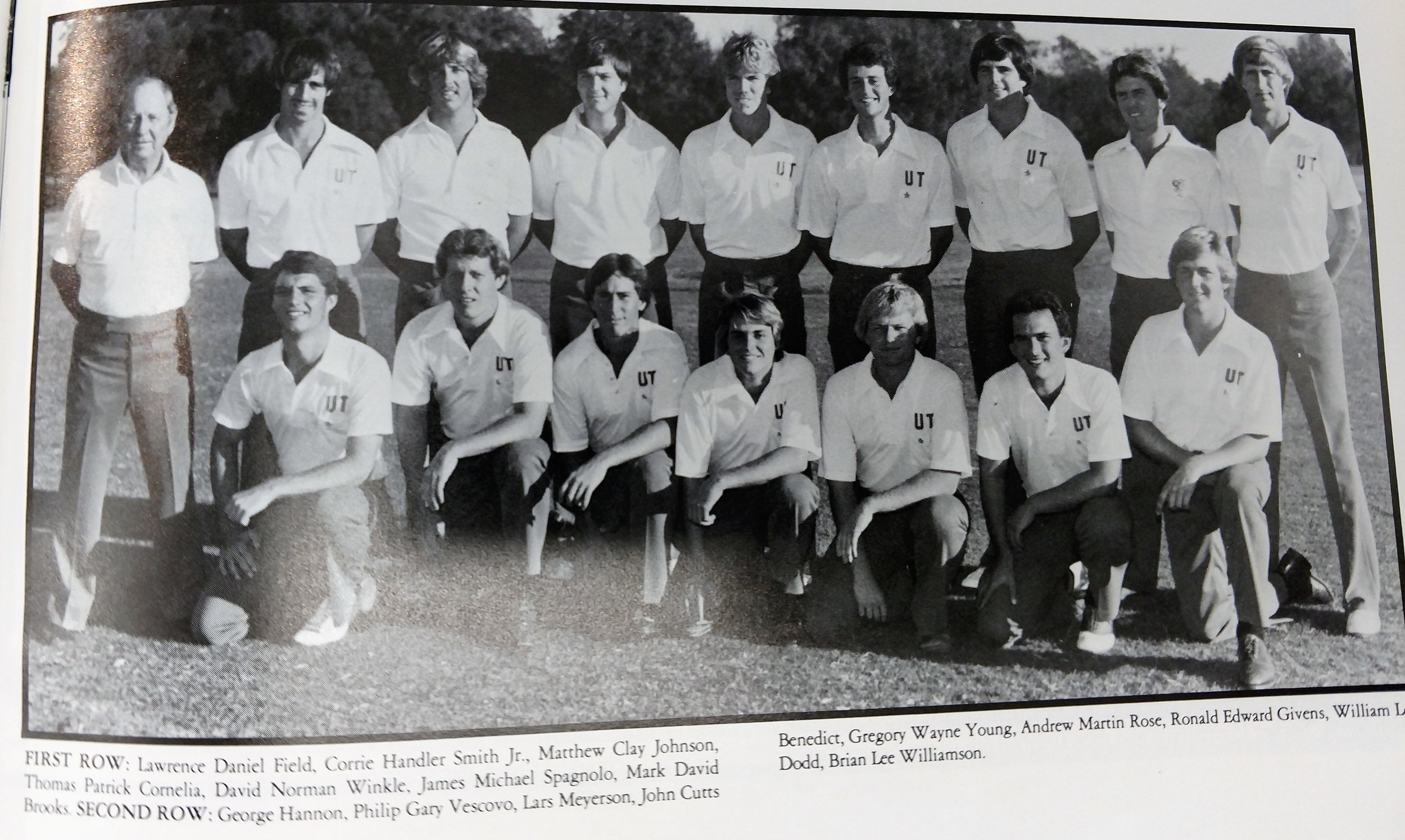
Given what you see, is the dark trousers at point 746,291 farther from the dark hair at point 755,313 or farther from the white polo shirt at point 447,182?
the white polo shirt at point 447,182

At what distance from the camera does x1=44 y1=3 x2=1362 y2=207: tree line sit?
7.91ft

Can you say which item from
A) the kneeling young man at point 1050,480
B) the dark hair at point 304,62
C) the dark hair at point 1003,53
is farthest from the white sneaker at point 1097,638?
the dark hair at point 304,62

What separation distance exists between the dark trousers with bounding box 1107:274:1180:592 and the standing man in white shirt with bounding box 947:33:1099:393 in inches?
4.8

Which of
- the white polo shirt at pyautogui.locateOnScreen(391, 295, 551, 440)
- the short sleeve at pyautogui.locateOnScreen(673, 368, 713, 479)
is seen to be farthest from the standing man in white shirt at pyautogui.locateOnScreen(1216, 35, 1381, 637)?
the white polo shirt at pyautogui.locateOnScreen(391, 295, 551, 440)

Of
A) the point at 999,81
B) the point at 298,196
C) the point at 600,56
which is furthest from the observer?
the point at 999,81

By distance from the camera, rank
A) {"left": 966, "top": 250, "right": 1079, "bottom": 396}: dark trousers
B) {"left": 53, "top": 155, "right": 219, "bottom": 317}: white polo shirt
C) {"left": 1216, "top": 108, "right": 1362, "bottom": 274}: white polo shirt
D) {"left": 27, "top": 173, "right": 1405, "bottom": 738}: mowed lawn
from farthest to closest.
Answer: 1. {"left": 1216, "top": 108, "right": 1362, "bottom": 274}: white polo shirt
2. {"left": 966, "top": 250, "right": 1079, "bottom": 396}: dark trousers
3. {"left": 53, "top": 155, "right": 219, "bottom": 317}: white polo shirt
4. {"left": 27, "top": 173, "right": 1405, "bottom": 738}: mowed lawn

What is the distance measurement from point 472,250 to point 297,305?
0.42 m

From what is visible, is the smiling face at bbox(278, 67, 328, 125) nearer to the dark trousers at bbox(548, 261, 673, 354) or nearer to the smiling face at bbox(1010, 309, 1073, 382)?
the dark trousers at bbox(548, 261, 673, 354)

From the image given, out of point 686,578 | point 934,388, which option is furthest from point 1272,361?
point 686,578

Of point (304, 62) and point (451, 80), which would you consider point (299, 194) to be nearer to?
point (304, 62)

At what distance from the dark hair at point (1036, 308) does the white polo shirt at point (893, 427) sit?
197 millimetres

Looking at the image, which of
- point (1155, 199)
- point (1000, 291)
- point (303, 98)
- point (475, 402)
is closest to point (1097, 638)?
point (1000, 291)

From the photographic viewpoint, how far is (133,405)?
7.86 ft

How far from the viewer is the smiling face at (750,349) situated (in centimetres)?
252
